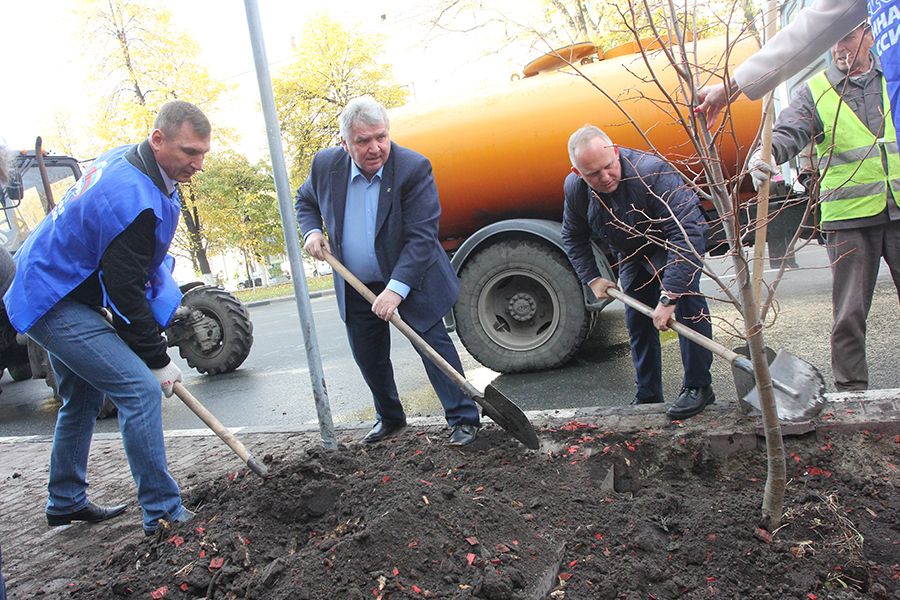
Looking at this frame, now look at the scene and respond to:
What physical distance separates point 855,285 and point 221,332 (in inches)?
258

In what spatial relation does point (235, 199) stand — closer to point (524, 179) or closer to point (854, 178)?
point (524, 179)

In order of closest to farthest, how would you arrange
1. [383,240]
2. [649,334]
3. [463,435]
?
1. [463,435]
2. [383,240]
3. [649,334]

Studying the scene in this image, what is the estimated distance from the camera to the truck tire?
537 centimetres

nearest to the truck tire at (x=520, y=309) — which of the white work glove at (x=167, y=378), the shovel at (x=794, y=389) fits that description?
the shovel at (x=794, y=389)

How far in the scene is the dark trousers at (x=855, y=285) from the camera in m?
3.34

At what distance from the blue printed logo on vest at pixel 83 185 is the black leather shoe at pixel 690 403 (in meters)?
2.96

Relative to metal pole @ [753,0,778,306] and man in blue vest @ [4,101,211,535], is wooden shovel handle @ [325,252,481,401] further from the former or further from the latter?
metal pole @ [753,0,778,306]

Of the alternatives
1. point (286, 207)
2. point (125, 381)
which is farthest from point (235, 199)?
point (125, 381)

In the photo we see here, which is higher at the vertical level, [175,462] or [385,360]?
[385,360]

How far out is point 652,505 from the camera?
98.3 inches

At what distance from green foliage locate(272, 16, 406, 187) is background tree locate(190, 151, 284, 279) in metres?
3.16

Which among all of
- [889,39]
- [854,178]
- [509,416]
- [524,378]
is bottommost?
[524,378]

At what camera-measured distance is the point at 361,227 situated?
12.1 ft

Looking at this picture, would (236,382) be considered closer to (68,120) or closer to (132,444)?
(132,444)
